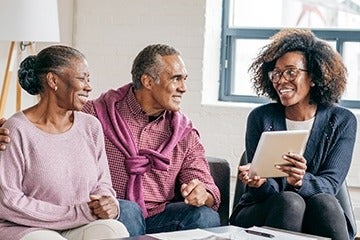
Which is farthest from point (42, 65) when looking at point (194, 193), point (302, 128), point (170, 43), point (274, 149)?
point (170, 43)

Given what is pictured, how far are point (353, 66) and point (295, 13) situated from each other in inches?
17.4

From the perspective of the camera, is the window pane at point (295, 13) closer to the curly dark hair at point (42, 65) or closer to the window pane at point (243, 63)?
the window pane at point (243, 63)

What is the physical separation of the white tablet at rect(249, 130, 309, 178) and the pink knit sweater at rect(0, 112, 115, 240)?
537 millimetres

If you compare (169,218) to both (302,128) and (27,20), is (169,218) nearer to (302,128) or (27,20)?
(302,128)

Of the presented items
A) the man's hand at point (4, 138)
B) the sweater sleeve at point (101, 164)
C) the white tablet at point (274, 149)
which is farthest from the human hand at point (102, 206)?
the white tablet at point (274, 149)

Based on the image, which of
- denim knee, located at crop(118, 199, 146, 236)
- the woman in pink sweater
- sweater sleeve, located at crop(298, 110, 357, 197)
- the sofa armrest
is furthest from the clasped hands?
the woman in pink sweater

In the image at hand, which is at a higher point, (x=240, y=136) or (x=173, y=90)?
(x=173, y=90)

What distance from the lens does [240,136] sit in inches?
157

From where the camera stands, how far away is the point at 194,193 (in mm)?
2748

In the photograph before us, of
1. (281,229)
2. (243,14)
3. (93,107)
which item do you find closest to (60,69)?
(93,107)

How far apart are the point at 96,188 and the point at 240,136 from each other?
155 centimetres

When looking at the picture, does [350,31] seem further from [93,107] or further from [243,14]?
[93,107]

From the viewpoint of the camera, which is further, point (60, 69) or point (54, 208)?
point (60, 69)

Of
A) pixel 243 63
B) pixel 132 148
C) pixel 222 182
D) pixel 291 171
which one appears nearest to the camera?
pixel 291 171
